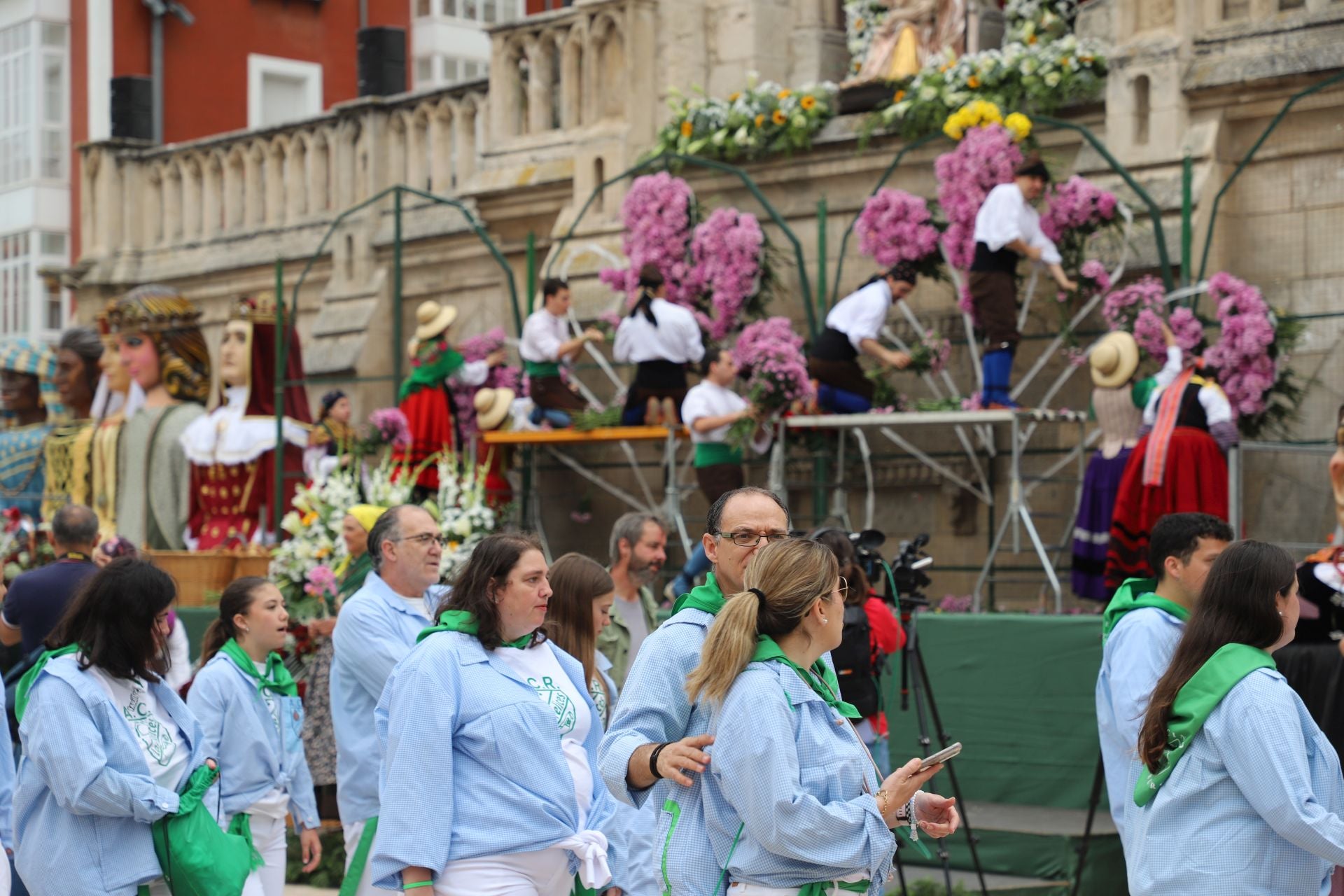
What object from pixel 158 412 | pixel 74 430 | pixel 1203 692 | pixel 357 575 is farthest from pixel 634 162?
pixel 1203 692

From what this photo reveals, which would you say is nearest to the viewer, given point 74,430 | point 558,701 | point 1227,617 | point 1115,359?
point 1227,617

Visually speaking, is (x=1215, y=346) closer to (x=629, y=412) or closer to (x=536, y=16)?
(x=629, y=412)

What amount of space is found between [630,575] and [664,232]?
529 cm

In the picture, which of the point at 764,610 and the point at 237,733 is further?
the point at 237,733

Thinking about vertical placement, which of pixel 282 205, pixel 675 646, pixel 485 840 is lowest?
pixel 485 840

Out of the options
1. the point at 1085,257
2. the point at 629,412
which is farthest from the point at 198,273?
the point at 1085,257

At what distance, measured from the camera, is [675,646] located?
4770 millimetres

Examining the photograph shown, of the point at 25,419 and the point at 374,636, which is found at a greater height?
the point at 25,419

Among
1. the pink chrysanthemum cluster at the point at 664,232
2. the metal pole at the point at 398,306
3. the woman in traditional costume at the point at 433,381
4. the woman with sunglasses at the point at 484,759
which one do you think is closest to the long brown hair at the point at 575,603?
the woman with sunglasses at the point at 484,759

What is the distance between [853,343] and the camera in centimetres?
1182

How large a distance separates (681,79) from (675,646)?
1028cm

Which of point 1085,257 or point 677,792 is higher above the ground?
point 1085,257

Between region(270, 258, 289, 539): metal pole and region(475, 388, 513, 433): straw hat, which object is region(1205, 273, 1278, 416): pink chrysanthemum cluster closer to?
region(475, 388, 513, 433): straw hat

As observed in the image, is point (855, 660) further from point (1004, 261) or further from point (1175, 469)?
point (1004, 261)
